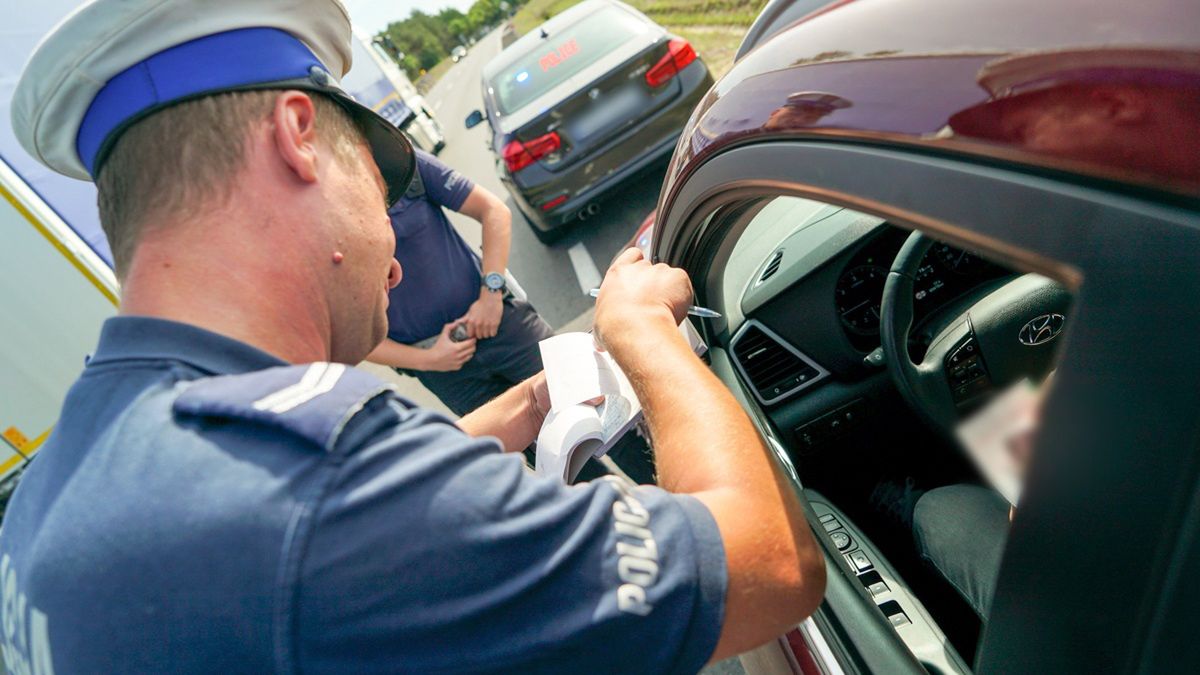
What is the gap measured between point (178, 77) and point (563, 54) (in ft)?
12.8

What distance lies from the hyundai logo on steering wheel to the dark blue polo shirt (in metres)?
1.85

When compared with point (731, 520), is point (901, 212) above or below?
above

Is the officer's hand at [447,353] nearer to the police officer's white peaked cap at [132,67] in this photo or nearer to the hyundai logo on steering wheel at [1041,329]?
the police officer's white peaked cap at [132,67]

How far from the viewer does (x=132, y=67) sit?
3.35 feet

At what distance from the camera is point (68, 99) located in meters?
1.04

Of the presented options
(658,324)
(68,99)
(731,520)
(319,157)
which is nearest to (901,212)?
(731,520)


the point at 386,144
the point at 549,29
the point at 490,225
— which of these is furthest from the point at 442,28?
the point at 386,144

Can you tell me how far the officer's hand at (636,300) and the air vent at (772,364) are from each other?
0.50m

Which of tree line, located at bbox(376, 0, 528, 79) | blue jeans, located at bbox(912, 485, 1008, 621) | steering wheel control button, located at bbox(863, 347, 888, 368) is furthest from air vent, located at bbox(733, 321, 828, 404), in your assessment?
tree line, located at bbox(376, 0, 528, 79)

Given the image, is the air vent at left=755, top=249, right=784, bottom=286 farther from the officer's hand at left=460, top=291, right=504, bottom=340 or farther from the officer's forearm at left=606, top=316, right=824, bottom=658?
the officer's hand at left=460, top=291, right=504, bottom=340

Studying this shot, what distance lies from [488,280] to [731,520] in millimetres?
1848

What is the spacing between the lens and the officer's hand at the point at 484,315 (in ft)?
8.03

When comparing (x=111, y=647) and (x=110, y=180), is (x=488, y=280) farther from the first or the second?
(x=111, y=647)

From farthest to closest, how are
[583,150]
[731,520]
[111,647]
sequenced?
[583,150] → [731,520] → [111,647]
